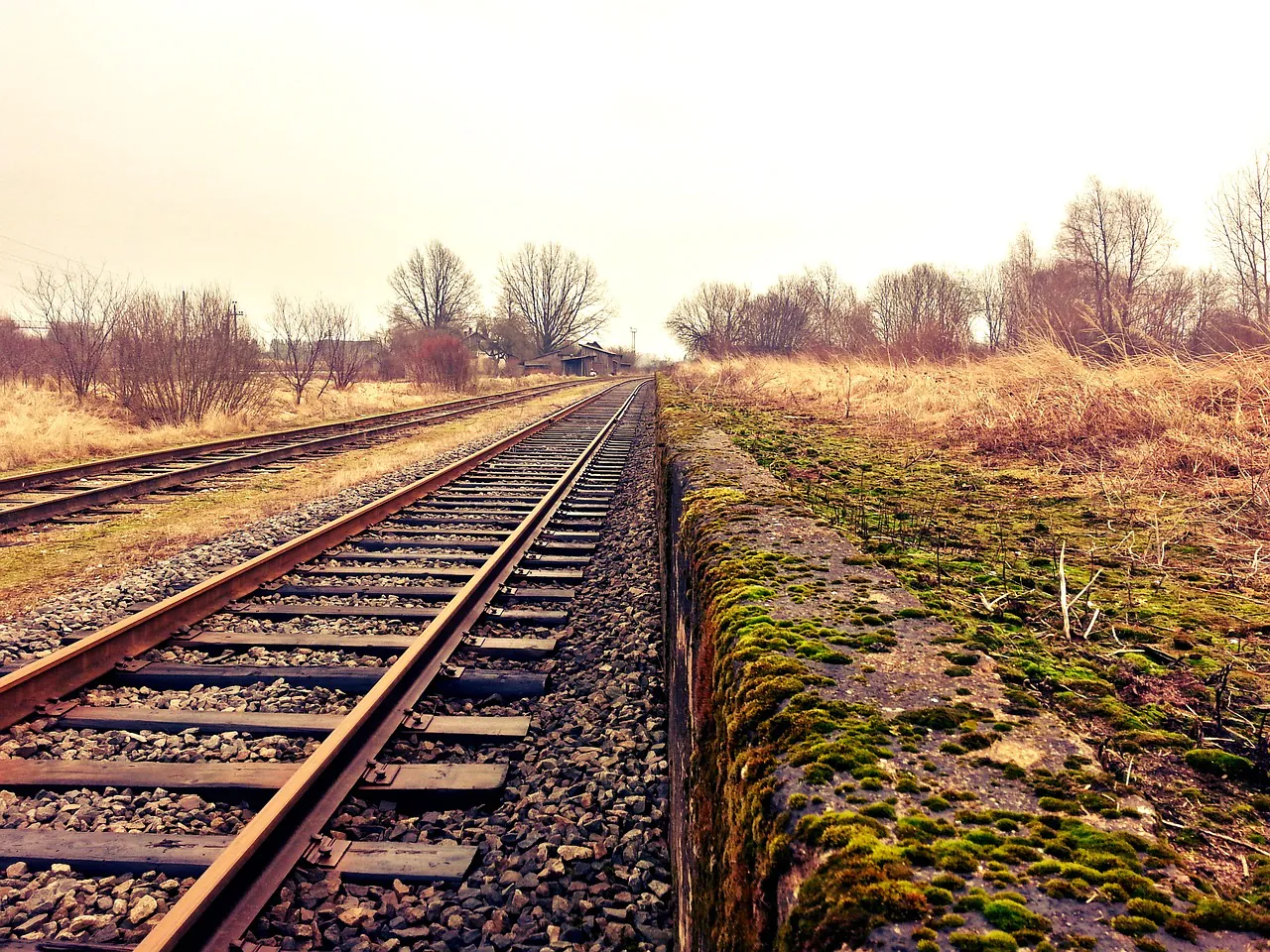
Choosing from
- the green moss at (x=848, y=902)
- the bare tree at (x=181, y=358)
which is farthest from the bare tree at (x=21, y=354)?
the green moss at (x=848, y=902)

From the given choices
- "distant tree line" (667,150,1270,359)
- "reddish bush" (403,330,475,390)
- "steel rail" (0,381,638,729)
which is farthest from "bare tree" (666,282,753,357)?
"steel rail" (0,381,638,729)

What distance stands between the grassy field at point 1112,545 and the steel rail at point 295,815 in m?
2.10

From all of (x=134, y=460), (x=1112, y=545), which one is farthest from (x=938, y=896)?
(x=134, y=460)

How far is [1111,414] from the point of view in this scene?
589cm

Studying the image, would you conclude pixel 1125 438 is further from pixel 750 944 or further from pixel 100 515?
pixel 100 515

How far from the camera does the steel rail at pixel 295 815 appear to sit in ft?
6.26

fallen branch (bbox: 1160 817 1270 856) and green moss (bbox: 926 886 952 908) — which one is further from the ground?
green moss (bbox: 926 886 952 908)

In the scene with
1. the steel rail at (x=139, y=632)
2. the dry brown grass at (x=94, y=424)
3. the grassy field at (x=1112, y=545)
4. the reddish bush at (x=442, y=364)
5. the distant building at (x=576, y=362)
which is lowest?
the steel rail at (x=139, y=632)

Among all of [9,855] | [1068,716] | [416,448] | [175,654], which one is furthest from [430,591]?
[416,448]

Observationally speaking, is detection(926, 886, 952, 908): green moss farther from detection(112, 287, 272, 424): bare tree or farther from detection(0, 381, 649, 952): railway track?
detection(112, 287, 272, 424): bare tree

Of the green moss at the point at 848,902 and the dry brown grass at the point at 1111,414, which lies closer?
the green moss at the point at 848,902

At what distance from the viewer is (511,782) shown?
9.27 feet

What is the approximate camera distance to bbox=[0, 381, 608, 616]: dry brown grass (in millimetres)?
5582

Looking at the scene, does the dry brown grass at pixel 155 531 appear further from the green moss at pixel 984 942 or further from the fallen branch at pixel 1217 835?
the fallen branch at pixel 1217 835
